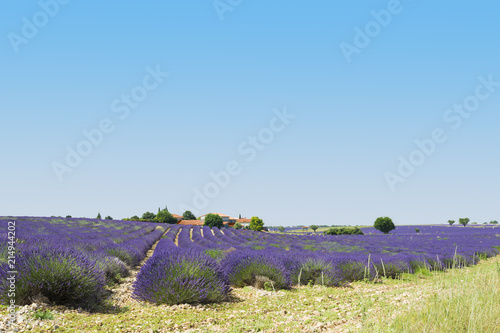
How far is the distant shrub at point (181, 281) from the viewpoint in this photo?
5.49 meters

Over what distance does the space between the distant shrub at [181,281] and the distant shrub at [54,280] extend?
30.4 inches

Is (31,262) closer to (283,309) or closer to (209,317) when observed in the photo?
(209,317)

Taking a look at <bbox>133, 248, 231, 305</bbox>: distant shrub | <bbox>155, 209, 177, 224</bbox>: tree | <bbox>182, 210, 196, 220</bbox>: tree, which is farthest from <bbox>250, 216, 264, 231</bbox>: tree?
<bbox>133, 248, 231, 305</bbox>: distant shrub

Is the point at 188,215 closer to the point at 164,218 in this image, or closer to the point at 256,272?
the point at 164,218

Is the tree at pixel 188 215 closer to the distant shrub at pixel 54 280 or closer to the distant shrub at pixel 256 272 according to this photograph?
the distant shrub at pixel 256 272

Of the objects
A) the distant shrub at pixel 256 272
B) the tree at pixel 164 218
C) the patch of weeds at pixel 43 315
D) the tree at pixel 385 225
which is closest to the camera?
the patch of weeds at pixel 43 315

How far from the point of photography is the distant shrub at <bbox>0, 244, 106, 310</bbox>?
15.8 ft

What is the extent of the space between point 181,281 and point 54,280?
179 cm

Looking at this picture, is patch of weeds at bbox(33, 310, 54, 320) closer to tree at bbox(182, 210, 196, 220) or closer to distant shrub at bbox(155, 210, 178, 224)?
distant shrub at bbox(155, 210, 178, 224)

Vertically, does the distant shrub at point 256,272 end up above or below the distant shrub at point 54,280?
below

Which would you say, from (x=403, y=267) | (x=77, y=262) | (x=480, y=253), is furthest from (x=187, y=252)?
(x=480, y=253)

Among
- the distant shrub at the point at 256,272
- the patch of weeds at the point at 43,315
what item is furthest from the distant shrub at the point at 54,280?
the distant shrub at the point at 256,272

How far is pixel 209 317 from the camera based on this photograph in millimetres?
4812

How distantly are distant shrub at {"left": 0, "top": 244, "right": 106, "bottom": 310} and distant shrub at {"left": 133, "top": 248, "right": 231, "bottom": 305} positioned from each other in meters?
0.77
